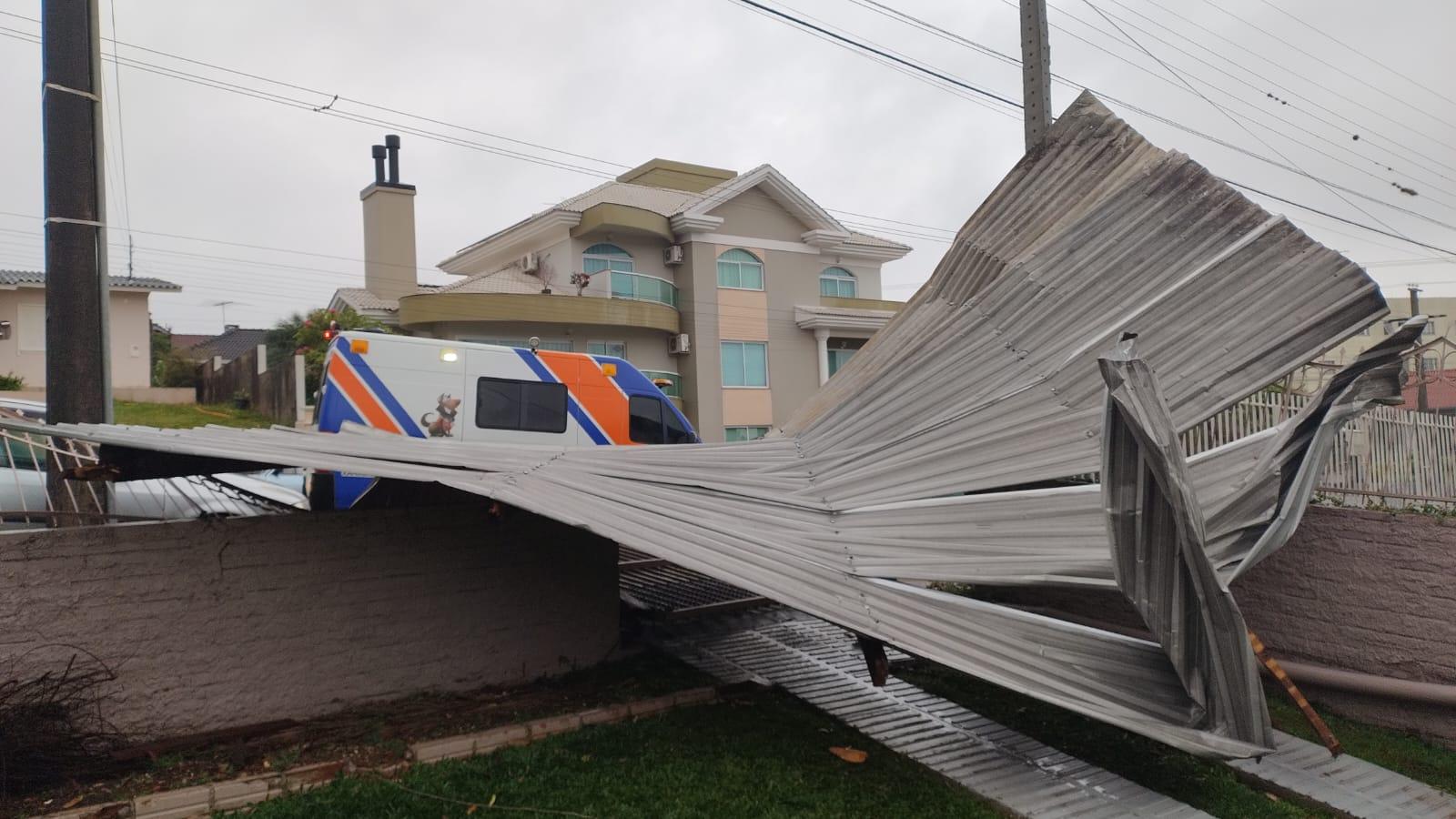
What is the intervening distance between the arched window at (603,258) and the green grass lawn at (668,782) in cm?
2101

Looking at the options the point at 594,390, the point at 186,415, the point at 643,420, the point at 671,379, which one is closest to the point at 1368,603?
the point at 643,420

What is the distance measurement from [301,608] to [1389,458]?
8.34m

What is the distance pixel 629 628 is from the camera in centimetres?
862

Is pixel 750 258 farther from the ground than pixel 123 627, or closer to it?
farther from the ground

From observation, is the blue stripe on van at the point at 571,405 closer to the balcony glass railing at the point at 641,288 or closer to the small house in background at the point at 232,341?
the balcony glass railing at the point at 641,288

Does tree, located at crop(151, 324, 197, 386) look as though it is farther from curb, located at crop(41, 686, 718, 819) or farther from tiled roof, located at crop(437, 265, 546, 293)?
curb, located at crop(41, 686, 718, 819)

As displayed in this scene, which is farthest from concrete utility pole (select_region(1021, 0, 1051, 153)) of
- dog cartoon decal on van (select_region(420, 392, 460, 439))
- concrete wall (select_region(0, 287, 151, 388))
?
concrete wall (select_region(0, 287, 151, 388))

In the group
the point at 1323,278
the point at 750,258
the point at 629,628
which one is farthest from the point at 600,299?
the point at 1323,278

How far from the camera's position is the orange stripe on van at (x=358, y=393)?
9.55m

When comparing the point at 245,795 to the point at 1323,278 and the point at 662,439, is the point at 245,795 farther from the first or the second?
the point at 662,439

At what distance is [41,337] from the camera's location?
24734 millimetres

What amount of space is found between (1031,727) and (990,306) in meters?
2.99

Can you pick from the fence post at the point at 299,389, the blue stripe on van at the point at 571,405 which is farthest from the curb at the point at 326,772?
the fence post at the point at 299,389

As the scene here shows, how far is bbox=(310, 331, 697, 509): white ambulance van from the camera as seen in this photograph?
9586mm
